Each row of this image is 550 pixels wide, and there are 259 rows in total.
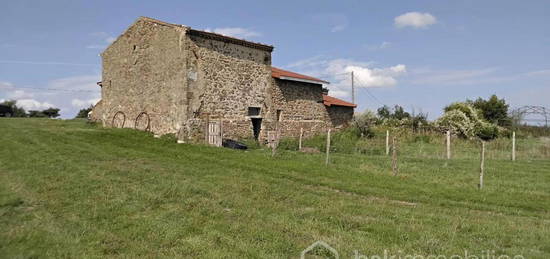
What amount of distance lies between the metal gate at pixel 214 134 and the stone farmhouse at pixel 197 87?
45mm

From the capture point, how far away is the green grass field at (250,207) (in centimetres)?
470

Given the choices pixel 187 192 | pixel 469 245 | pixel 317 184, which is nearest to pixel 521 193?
pixel 317 184

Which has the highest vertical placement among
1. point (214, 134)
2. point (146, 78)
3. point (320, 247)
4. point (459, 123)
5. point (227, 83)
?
point (146, 78)

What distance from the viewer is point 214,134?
17.9m

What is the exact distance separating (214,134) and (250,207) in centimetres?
1163

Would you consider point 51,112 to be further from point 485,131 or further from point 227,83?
point 485,131

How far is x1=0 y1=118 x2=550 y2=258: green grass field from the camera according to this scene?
4.70 m

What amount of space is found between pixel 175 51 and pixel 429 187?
1279 centimetres

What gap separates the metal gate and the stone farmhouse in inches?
1.8

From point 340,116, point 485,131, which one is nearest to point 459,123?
point 485,131

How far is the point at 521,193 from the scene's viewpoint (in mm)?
9398

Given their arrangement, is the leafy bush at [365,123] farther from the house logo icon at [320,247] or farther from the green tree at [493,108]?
the house logo icon at [320,247]

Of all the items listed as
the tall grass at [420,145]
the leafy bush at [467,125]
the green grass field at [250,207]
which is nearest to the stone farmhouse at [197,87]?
the tall grass at [420,145]

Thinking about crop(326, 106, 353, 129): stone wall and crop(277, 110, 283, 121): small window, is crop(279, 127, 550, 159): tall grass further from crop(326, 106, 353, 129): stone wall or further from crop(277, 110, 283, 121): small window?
crop(277, 110, 283, 121): small window
